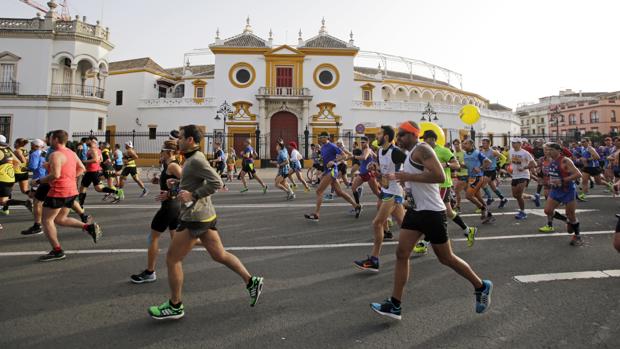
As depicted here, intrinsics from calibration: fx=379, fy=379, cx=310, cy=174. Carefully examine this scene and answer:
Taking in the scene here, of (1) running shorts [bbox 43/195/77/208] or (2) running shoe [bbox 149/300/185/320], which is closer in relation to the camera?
(2) running shoe [bbox 149/300/185/320]

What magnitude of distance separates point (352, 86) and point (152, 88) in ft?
70.6

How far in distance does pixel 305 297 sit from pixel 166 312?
1.38 metres

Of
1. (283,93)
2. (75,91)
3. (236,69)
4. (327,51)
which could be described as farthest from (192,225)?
(327,51)

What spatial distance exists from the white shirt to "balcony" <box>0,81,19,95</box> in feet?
118

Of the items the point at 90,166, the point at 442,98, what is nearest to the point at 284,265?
the point at 90,166

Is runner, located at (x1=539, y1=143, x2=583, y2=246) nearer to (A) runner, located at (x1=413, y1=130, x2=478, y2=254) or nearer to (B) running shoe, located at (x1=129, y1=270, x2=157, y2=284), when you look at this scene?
(A) runner, located at (x1=413, y1=130, x2=478, y2=254)

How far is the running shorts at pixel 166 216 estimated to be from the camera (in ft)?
14.5

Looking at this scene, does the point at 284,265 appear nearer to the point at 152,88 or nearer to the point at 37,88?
the point at 37,88

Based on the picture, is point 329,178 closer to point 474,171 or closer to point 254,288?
point 474,171

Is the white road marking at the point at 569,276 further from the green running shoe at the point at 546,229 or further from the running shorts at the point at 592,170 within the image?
the running shorts at the point at 592,170

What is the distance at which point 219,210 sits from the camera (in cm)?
950

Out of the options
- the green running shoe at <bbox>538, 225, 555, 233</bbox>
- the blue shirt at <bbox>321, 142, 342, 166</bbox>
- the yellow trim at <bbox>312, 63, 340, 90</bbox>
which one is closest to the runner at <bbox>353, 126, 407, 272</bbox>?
the blue shirt at <bbox>321, 142, 342, 166</bbox>

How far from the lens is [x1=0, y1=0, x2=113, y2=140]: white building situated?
3014 centimetres

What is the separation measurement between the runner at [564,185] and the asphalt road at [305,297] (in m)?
0.36
